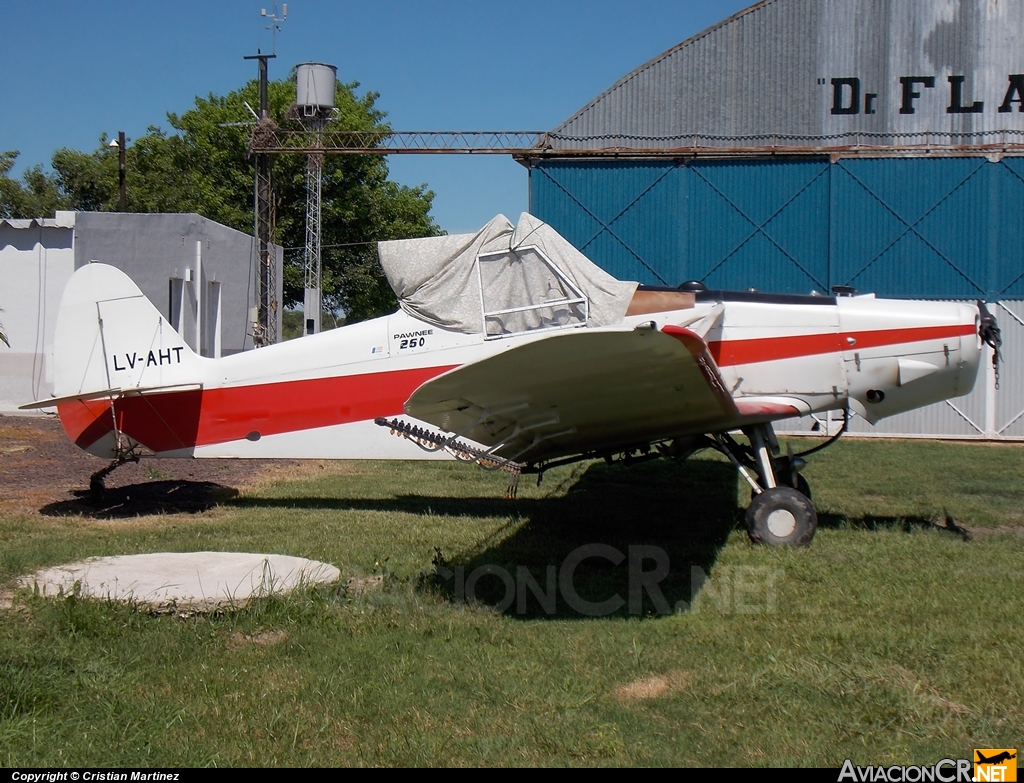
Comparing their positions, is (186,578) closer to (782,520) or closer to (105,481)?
(782,520)

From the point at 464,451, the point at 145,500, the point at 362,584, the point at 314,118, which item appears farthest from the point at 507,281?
the point at 314,118

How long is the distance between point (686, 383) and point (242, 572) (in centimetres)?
300

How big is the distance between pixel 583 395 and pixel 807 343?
2.28 metres

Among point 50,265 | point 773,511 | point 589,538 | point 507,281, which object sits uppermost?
point 50,265

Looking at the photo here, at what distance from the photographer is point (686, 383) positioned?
5.73 m

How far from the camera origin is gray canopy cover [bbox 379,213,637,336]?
6.88 m

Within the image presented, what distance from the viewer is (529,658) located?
4449 mm

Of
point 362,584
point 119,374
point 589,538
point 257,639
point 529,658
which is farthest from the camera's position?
point 119,374

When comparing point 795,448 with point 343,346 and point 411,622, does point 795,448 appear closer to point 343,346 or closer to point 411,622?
point 343,346

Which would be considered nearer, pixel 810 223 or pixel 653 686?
pixel 653 686

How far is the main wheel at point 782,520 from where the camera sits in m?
6.73

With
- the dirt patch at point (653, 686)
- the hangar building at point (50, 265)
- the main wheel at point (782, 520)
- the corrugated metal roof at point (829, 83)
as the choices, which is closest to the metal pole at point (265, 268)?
the hangar building at point (50, 265)

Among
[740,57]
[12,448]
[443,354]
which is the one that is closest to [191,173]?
[740,57]

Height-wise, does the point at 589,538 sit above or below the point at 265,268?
below
